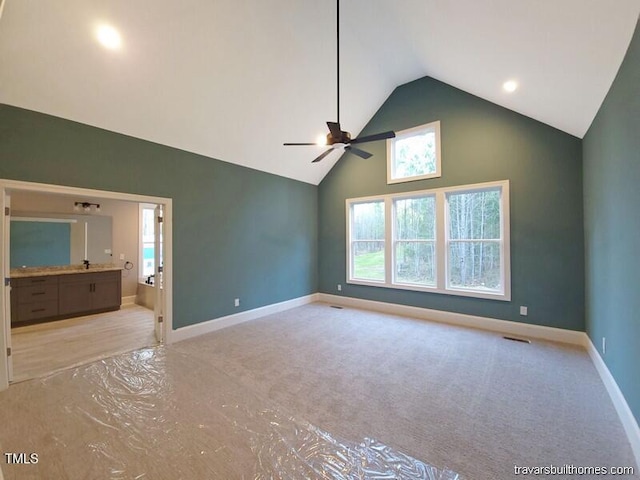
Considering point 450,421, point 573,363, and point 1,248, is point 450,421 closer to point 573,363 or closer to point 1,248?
point 573,363

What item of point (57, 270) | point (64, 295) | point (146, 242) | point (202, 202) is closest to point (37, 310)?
point (64, 295)

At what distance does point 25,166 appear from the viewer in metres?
2.72

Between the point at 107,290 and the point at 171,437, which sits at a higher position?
the point at 107,290

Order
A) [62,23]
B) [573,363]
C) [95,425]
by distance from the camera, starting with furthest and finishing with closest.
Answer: [573,363] → [62,23] → [95,425]

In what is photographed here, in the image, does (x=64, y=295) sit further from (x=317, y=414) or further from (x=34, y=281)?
(x=317, y=414)

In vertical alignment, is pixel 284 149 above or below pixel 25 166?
above

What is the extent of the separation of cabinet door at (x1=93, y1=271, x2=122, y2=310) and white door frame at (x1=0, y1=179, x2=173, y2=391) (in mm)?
2716

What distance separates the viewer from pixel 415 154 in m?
5.10

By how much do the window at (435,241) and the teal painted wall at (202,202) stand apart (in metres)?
1.32

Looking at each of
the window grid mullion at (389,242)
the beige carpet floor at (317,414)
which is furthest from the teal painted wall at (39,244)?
the window grid mullion at (389,242)

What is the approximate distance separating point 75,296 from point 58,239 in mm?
1267

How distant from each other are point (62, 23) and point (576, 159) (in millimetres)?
6037

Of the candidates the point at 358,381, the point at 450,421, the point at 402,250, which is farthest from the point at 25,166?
the point at 402,250

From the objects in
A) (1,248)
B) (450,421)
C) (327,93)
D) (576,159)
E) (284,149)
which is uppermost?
(327,93)
